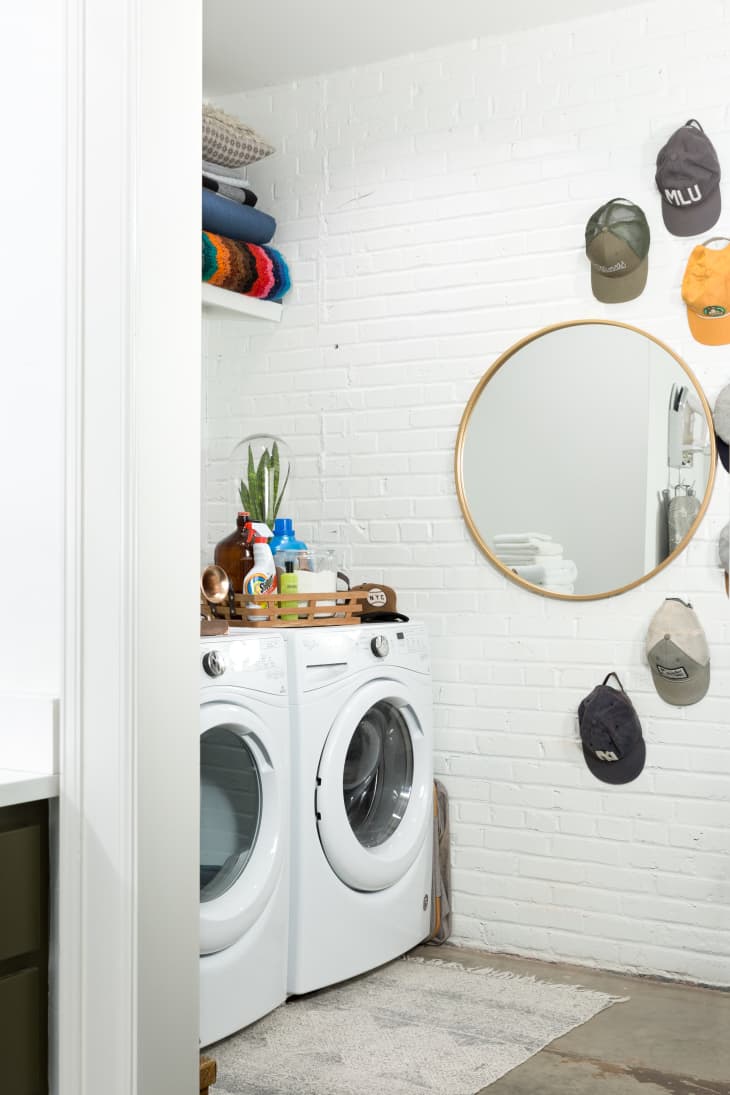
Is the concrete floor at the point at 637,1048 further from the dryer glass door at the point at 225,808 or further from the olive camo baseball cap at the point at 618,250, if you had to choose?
the olive camo baseball cap at the point at 618,250

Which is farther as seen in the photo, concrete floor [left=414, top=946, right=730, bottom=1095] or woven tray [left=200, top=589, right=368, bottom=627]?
woven tray [left=200, top=589, right=368, bottom=627]

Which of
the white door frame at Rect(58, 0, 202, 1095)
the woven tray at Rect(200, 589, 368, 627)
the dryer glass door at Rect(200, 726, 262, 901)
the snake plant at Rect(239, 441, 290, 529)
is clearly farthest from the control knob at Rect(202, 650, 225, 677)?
the white door frame at Rect(58, 0, 202, 1095)

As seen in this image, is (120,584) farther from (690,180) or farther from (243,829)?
(690,180)

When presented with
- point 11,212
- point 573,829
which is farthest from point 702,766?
point 11,212

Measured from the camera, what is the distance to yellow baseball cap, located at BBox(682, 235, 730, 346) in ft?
9.57

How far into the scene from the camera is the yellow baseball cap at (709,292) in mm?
2918

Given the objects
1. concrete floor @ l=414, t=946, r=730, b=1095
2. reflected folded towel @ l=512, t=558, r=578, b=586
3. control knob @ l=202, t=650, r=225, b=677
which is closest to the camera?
concrete floor @ l=414, t=946, r=730, b=1095

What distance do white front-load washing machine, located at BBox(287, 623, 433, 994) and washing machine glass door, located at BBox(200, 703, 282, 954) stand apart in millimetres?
118

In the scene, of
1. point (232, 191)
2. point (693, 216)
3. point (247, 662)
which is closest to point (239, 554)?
point (247, 662)

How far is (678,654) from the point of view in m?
2.94

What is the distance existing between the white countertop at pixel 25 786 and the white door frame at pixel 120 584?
0.02 meters

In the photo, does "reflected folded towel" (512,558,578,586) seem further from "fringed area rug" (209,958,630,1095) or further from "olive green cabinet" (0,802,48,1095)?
"olive green cabinet" (0,802,48,1095)

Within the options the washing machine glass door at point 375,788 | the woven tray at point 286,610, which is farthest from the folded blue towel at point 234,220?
the washing machine glass door at point 375,788

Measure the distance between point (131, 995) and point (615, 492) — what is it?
208 centimetres
